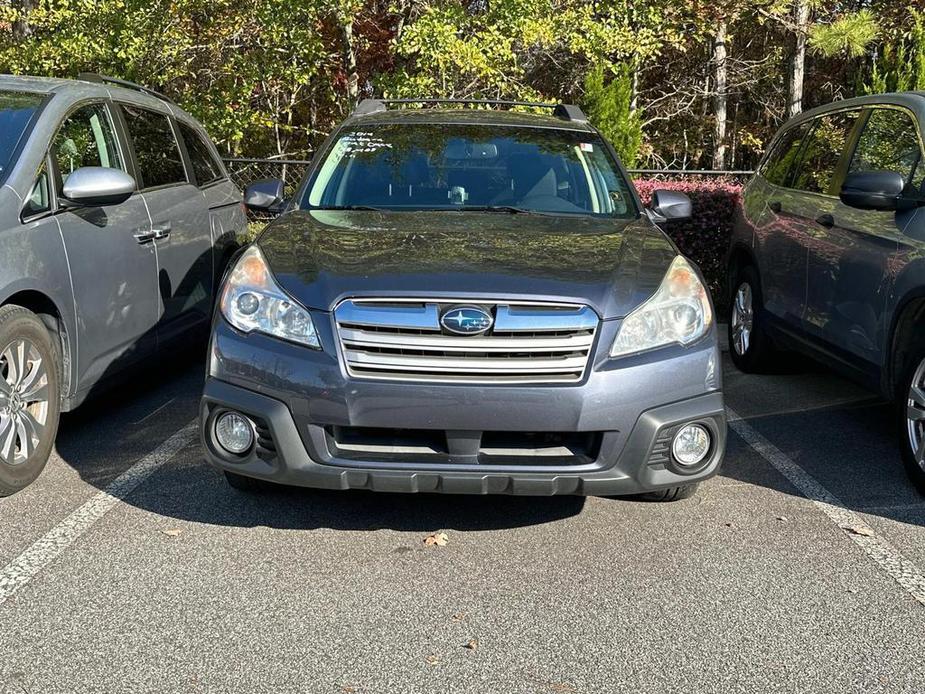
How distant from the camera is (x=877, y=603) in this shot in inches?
142

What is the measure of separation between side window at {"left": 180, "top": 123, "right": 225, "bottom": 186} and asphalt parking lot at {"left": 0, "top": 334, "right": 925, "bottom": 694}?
7.36 ft

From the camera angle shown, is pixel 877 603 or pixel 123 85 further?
pixel 123 85

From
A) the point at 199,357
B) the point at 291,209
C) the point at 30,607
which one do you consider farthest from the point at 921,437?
the point at 199,357

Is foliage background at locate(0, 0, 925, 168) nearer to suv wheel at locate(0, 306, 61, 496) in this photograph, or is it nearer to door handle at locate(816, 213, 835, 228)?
door handle at locate(816, 213, 835, 228)

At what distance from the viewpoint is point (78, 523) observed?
163 inches

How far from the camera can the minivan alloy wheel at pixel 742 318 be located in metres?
7.11

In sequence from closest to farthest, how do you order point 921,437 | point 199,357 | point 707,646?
point 707,646, point 921,437, point 199,357

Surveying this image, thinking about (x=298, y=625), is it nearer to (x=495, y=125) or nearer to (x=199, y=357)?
(x=495, y=125)

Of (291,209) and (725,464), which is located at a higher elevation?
(291,209)

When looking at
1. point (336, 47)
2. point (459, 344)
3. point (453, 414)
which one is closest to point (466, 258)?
point (459, 344)

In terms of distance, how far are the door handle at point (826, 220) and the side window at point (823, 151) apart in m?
0.20

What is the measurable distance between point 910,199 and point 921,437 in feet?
3.55

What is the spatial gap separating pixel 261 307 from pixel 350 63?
9133 mm

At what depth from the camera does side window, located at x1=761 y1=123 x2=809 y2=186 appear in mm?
6660
